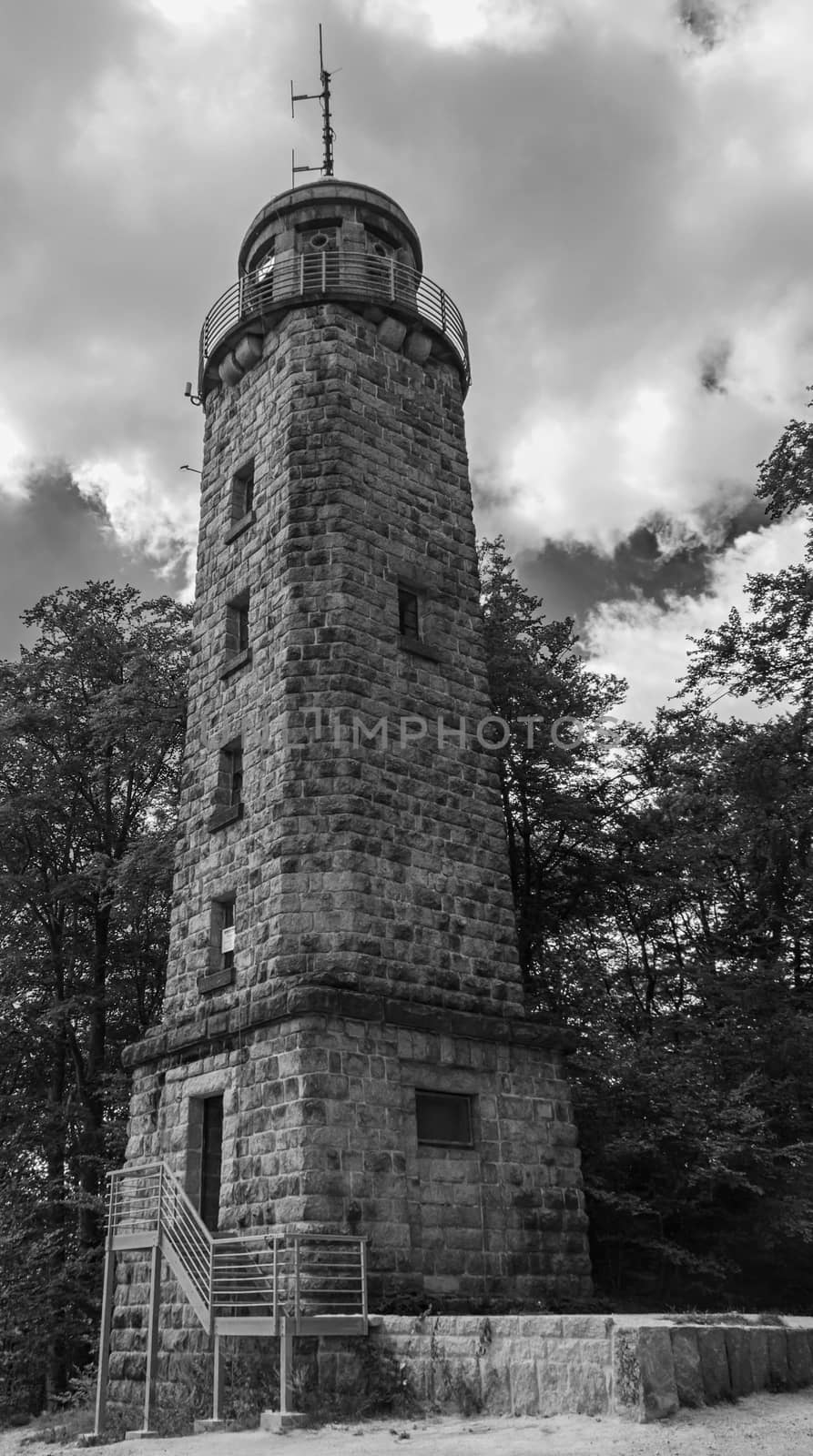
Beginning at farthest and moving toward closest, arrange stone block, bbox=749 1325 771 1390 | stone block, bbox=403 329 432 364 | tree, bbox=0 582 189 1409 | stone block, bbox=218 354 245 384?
tree, bbox=0 582 189 1409
stone block, bbox=218 354 245 384
stone block, bbox=403 329 432 364
stone block, bbox=749 1325 771 1390

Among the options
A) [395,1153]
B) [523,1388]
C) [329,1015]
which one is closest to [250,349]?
[329,1015]

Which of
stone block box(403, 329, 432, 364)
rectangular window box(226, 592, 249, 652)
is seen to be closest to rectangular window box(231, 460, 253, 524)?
rectangular window box(226, 592, 249, 652)

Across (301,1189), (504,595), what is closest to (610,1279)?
(301,1189)

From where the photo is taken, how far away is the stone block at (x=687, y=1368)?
23.3ft

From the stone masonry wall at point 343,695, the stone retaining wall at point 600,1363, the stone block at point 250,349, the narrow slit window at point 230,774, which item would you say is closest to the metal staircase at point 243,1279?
the stone retaining wall at point 600,1363

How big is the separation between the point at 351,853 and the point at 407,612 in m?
4.06

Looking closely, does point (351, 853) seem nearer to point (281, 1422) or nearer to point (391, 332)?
point (281, 1422)

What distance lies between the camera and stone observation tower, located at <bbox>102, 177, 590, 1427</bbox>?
39.5 ft

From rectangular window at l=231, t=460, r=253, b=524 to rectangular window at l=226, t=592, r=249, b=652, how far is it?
1.42m

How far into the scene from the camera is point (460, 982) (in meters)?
13.8

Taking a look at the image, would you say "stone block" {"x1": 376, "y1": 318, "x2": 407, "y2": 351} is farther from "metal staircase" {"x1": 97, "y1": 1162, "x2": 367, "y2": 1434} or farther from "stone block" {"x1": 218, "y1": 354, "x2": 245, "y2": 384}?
"metal staircase" {"x1": 97, "y1": 1162, "x2": 367, "y2": 1434}

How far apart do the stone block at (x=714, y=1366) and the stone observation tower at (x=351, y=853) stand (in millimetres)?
4536

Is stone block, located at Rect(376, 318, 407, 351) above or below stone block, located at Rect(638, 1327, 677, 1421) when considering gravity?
above

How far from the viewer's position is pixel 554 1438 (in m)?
6.97
